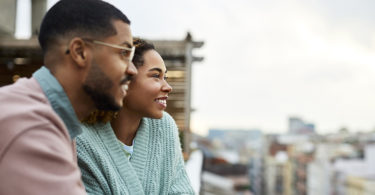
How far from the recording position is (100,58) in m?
0.74

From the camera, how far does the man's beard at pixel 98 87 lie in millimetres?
732

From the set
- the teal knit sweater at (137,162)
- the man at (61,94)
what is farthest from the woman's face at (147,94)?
the man at (61,94)

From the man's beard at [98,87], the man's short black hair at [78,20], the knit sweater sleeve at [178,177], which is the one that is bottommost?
the knit sweater sleeve at [178,177]

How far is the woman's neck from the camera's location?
133 centimetres

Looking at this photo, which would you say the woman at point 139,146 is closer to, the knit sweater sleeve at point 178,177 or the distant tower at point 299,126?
the knit sweater sleeve at point 178,177

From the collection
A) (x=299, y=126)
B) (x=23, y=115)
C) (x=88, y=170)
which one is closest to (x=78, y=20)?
(x=23, y=115)

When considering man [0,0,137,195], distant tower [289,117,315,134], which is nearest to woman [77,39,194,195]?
man [0,0,137,195]

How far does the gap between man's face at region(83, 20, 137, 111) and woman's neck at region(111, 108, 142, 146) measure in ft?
1.84

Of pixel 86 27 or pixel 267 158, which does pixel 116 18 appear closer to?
pixel 86 27

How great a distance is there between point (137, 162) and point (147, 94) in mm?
226

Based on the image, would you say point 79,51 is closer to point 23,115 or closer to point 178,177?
point 23,115

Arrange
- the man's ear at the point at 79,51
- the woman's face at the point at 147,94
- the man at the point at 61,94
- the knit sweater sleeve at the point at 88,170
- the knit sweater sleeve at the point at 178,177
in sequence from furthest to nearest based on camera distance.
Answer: the knit sweater sleeve at the point at 178,177 < the woman's face at the point at 147,94 < the knit sweater sleeve at the point at 88,170 < the man's ear at the point at 79,51 < the man at the point at 61,94

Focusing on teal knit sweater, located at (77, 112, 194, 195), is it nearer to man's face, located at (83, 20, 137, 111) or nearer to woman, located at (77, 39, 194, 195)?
woman, located at (77, 39, 194, 195)

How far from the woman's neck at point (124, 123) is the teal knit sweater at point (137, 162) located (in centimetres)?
4
